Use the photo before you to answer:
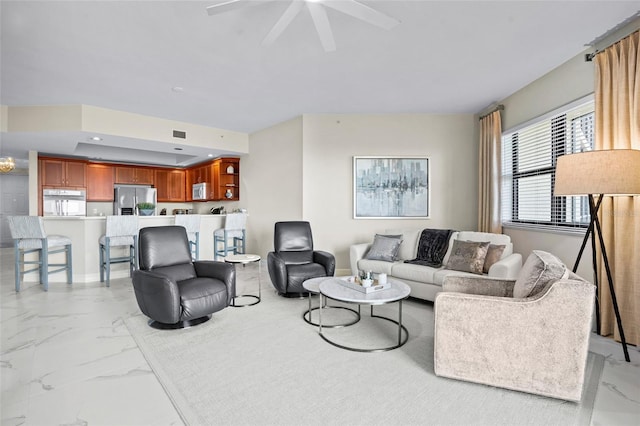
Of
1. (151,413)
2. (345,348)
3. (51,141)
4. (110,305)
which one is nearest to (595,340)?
(345,348)

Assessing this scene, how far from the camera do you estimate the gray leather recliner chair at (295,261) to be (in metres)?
3.94

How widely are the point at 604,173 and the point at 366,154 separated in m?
3.21

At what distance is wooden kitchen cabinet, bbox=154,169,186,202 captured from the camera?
8.63m

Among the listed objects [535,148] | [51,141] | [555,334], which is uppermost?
[51,141]

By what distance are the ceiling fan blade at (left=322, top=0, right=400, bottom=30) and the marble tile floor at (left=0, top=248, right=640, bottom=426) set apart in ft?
9.01

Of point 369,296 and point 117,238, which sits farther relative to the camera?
point 117,238

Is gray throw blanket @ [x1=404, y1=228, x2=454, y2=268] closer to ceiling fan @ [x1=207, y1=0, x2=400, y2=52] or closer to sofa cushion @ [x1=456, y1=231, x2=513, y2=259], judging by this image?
sofa cushion @ [x1=456, y1=231, x2=513, y2=259]

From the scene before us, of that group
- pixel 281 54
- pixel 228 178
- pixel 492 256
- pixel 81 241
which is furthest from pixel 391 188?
pixel 81 241

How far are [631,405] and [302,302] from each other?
112 inches

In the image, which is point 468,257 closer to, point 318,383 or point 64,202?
point 318,383

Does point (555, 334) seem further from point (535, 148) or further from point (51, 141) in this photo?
point (51, 141)

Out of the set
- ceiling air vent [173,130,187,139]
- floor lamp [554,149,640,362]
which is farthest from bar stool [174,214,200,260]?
floor lamp [554,149,640,362]

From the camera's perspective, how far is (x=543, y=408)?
1.87m

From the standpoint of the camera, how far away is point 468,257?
3.64 meters
